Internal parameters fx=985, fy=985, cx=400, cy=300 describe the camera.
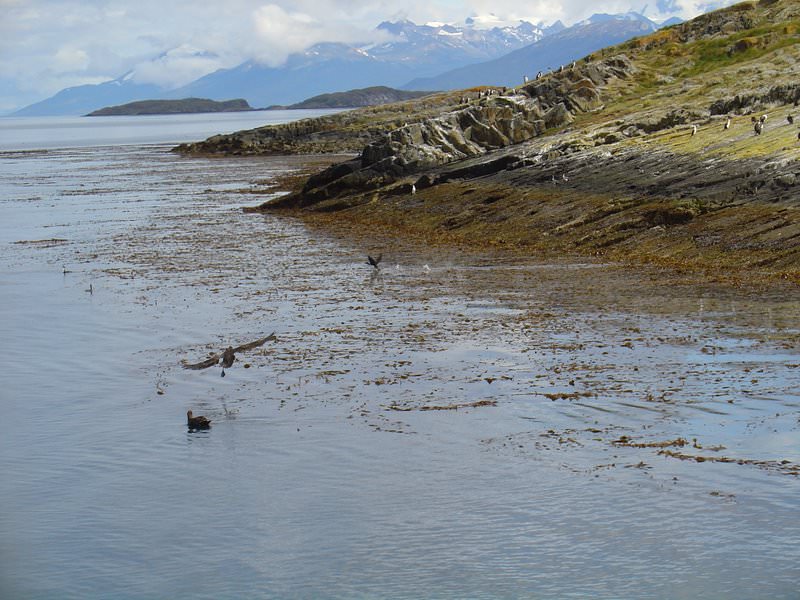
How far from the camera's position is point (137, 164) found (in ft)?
350

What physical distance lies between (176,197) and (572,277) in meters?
41.6

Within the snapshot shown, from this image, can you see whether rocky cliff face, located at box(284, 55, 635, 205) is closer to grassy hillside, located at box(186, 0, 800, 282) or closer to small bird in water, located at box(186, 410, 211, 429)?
grassy hillside, located at box(186, 0, 800, 282)

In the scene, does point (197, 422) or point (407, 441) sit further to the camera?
point (197, 422)

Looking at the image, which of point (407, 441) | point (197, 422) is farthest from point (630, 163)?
point (197, 422)

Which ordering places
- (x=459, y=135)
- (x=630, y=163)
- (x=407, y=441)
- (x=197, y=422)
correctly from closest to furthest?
(x=407, y=441) → (x=197, y=422) → (x=630, y=163) → (x=459, y=135)

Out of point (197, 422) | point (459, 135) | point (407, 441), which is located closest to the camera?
point (407, 441)

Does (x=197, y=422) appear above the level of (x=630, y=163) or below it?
below

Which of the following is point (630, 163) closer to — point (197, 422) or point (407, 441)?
point (407, 441)

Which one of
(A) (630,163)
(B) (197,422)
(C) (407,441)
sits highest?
(A) (630,163)

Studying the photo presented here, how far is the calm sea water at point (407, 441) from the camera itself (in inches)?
496

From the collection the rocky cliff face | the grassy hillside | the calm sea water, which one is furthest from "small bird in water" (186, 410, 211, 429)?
the rocky cliff face

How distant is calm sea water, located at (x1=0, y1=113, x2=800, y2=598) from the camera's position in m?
12.6

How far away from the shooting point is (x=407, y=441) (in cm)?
1694

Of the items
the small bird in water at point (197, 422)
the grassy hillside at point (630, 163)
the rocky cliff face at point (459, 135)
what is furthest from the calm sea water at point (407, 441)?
the rocky cliff face at point (459, 135)
